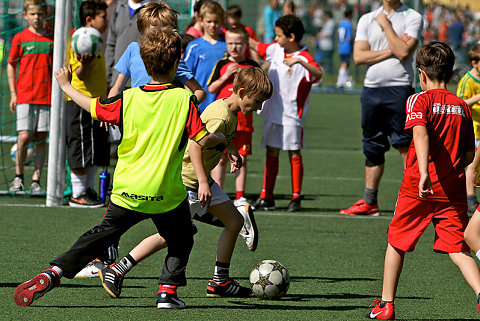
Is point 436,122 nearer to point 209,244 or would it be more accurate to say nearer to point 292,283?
point 292,283

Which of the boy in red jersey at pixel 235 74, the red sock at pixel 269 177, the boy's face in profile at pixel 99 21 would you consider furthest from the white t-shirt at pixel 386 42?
the boy's face in profile at pixel 99 21

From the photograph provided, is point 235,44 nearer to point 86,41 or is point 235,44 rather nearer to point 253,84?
point 86,41

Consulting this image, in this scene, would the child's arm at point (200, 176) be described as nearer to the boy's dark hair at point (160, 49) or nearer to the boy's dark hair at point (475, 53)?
the boy's dark hair at point (160, 49)

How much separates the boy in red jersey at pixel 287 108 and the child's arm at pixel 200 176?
4.05 m

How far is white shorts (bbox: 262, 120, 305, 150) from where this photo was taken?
905 centimetres

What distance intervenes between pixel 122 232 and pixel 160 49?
1067 mm

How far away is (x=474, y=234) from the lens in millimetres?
4668

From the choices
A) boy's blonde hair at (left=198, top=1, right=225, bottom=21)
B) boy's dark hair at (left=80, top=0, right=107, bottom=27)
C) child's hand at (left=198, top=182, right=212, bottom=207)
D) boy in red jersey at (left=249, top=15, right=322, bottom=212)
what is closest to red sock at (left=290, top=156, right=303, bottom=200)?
boy in red jersey at (left=249, top=15, right=322, bottom=212)

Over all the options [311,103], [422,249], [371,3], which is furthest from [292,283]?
[371,3]

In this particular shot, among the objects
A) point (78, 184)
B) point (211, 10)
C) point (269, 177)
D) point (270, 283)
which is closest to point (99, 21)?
point (211, 10)

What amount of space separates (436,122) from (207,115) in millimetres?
1434

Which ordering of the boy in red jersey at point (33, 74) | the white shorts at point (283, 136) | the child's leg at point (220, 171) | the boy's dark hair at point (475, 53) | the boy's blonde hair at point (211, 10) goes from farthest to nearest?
1. the boy in red jersey at point (33, 74)
2. the white shorts at point (283, 136)
3. the boy's blonde hair at point (211, 10)
4. the boy's dark hair at point (475, 53)
5. the child's leg at point (220, 171)

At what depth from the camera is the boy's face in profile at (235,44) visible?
27.5ft

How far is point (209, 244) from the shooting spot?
716 cm
